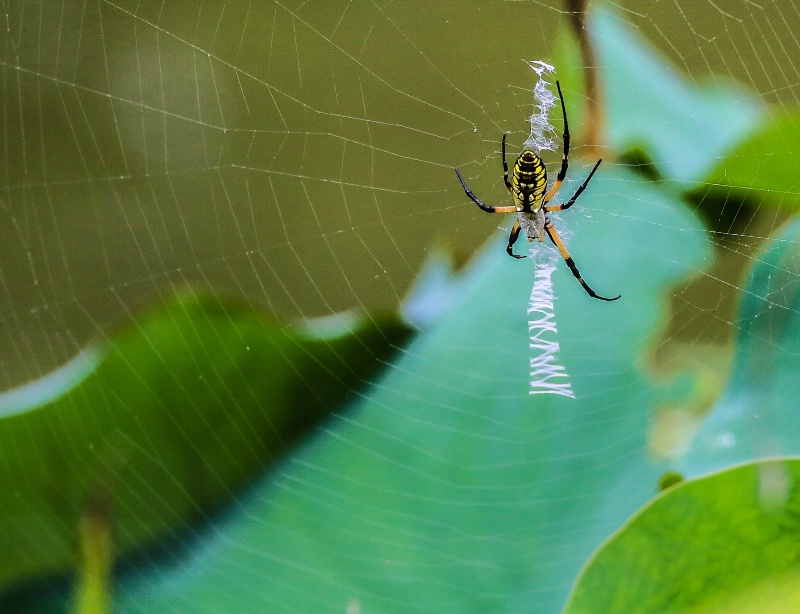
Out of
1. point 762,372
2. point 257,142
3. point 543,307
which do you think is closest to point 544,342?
point 543,307

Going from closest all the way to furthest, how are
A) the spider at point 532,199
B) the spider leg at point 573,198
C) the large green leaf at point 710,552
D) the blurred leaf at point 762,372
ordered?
the large green leaf at point 710,552 → the blurred leaf at point 762,372 → the spider leg at point 573,198 → the spider at point 532,199

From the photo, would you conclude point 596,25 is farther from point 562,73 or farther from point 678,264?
point 678,264

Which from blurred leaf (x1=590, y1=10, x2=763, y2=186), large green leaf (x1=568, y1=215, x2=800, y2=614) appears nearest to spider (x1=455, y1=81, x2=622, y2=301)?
blurred leaf (x1=590, y1=10, x2=763, y2=186)

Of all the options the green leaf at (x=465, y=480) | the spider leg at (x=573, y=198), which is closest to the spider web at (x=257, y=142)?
the spider leg at (x=573, y=198)

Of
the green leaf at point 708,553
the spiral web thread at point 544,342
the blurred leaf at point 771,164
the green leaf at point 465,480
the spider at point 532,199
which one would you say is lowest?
the green leaf at point 708,553

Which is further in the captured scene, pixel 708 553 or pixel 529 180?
pixel 529 180

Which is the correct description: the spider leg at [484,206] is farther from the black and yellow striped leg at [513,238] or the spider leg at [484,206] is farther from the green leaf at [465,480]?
the green leaf at [465,480]

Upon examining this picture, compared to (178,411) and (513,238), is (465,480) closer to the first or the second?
(178,411)
